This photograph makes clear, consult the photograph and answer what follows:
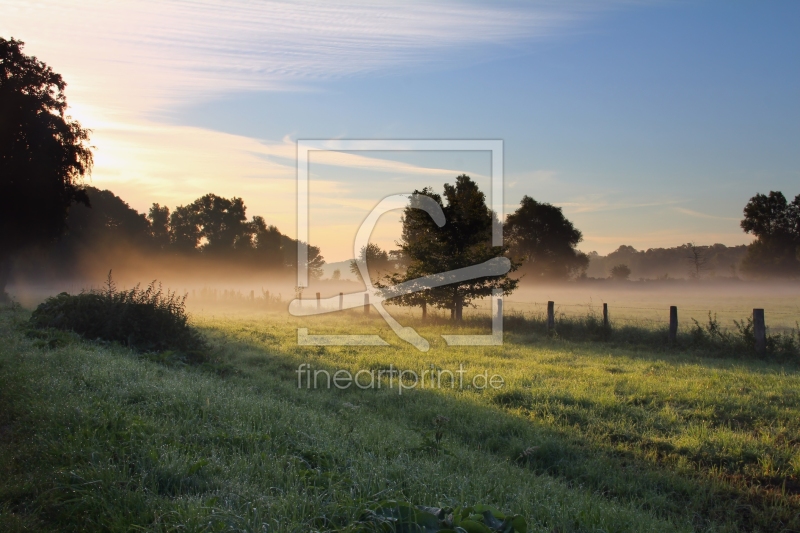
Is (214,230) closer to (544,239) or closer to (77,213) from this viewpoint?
(77,213)

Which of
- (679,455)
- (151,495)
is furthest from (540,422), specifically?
(151,495)

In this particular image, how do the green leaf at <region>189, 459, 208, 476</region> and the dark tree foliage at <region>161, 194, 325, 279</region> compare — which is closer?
the green leaf at <region>189, 459, 208, 476</region>

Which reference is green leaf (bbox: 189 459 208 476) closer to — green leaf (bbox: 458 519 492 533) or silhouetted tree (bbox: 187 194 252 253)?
green leaf (bbox: 458 519 492 533)

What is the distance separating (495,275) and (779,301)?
2751 centimetres

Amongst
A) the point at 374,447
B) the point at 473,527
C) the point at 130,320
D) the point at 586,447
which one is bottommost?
the point at 586,447

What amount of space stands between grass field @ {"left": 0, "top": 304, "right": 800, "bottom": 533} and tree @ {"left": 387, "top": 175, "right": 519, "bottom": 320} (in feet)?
34.7

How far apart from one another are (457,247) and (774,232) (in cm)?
4857

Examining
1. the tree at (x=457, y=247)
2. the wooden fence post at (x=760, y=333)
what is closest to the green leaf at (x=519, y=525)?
the wooden fence post at (x=760, y=333)

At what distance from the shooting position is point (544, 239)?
217 feet

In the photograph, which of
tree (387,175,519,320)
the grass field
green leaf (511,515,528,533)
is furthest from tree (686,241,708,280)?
green leaf (511,515,528,533)

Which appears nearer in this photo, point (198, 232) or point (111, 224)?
point (111, 224)

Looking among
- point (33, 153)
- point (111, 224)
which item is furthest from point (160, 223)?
point (33, 153)

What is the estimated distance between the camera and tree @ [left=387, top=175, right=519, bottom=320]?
2180 cm

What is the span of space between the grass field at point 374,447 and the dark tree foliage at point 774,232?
170 feet
